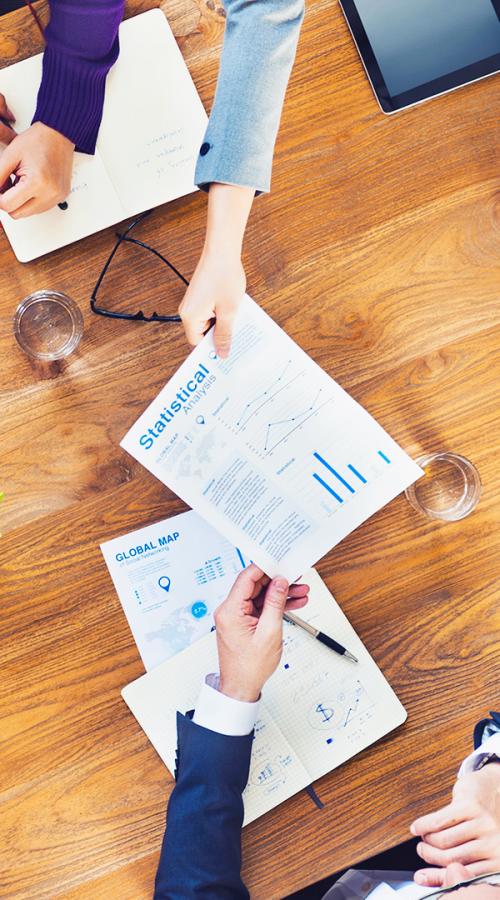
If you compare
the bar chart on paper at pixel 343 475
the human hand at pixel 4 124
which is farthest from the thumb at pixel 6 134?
the bar chart on paper at pixel 343 475

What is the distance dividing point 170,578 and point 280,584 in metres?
0.18

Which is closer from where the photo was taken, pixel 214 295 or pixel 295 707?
pixel 214 295

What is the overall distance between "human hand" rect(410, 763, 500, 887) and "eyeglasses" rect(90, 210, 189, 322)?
76 centimetres

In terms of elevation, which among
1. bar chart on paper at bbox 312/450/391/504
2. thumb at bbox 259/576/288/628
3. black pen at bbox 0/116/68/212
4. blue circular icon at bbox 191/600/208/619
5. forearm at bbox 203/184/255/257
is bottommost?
blue circular icon at bbox 191/600/208/619

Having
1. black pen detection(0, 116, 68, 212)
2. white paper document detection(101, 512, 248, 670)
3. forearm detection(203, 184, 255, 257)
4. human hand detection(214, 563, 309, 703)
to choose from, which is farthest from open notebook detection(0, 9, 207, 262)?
human hand detection(214, 563, 309, 703)

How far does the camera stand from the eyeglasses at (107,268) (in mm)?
1103

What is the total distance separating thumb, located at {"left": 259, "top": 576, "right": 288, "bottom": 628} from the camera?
0.99m

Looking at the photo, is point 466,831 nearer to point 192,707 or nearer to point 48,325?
point 192,707

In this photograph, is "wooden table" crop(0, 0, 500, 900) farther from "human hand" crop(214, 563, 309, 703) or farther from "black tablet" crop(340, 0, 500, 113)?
"human hand" crop(214, 563, 309, 703)

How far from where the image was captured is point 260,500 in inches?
40.4

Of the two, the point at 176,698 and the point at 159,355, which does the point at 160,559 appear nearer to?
the point at 176,698

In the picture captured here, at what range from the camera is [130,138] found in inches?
43.3

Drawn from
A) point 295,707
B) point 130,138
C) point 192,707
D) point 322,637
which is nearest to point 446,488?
point 322,637

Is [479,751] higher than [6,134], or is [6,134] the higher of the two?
[6,134]
